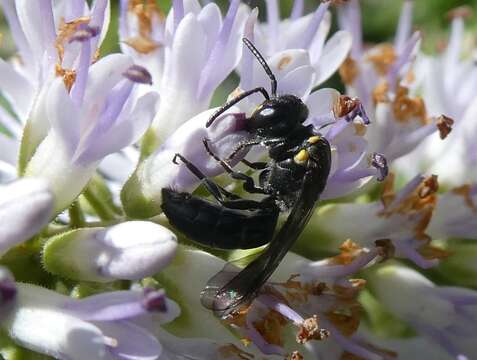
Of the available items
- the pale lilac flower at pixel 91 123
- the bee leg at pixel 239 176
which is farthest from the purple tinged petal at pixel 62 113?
the bee leg at pixel 239 176

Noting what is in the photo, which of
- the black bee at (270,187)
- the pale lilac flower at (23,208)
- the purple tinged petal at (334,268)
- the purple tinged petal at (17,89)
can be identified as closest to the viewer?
the pale lilac flower at (23,208)

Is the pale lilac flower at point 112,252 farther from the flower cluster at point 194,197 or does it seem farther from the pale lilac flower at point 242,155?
the pale lilac flower at point 242,155

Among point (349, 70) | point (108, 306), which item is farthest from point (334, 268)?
point (349, 70)

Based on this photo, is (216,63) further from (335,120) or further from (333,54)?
(333,54)

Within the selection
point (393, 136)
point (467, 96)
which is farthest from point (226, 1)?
point (393, 136)

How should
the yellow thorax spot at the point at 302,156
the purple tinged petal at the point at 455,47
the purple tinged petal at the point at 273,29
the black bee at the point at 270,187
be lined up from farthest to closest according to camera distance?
the purple tinged petal at the point at 455,47 < the purple tinged petal at the point at 273,29 < the yellow thorax spot at the point at 302,156 < the black bee at the point at 270,187

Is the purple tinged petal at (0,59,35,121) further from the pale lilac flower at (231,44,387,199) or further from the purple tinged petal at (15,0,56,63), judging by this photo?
the pale lilac flower at (231,44,387,199)
